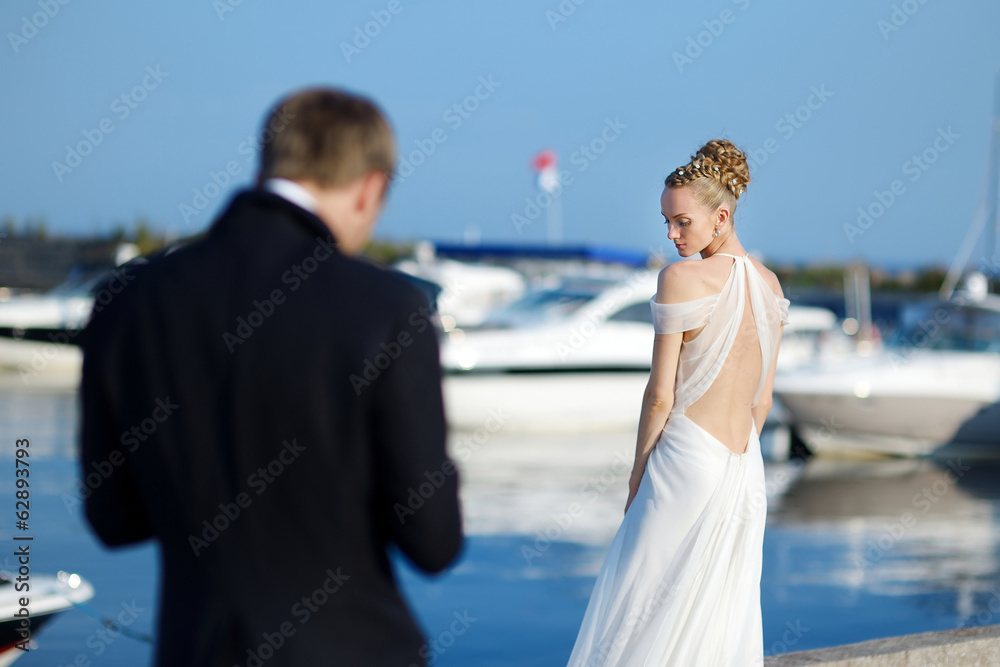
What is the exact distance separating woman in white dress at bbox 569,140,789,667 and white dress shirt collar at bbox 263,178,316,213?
185 centimetres

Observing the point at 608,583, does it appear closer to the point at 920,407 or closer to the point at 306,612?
the point at 306,612

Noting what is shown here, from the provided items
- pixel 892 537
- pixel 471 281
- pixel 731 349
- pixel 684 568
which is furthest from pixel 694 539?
pixel 471 281

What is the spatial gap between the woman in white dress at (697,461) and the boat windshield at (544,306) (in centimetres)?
1355

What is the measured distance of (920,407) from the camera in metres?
14.0

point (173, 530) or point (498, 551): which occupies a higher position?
point (173, 530)

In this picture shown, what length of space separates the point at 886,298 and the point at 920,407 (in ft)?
143

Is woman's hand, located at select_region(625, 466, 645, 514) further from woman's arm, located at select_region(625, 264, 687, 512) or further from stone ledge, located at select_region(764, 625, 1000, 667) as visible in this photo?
stone ledge, located at select_region(764, 625, 1000, 667)

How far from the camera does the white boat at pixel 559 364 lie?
15.9 meters

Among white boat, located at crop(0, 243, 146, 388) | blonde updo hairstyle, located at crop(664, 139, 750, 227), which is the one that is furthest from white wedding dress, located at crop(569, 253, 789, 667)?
white boat, located at crop(0, 243, 146, 388)

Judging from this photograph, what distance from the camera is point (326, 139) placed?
1.60m

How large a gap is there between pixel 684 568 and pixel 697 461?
1.11 feet

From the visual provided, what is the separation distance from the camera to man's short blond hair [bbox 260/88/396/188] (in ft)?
5.24

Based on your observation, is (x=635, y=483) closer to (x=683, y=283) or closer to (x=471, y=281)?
(x=683, y=283)

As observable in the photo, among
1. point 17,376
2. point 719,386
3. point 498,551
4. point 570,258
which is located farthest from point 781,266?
point 719,386
